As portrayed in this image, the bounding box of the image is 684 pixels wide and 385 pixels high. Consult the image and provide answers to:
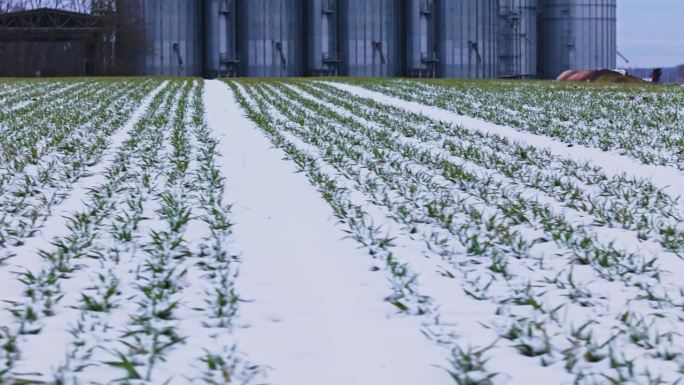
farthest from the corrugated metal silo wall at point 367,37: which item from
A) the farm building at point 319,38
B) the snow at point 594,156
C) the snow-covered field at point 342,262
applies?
the snow-covered field at point 342,262

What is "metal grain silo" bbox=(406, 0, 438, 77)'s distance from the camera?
55.8 meters

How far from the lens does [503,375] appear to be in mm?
3807

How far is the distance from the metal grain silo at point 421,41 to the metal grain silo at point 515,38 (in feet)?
15.6

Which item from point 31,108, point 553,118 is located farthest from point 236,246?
point 31,108

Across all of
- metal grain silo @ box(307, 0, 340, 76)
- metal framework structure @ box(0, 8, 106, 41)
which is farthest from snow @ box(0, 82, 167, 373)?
metal framework structure @ box(0, 8, 106, 41)

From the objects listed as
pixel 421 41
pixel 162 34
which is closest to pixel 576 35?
pixel 421 41

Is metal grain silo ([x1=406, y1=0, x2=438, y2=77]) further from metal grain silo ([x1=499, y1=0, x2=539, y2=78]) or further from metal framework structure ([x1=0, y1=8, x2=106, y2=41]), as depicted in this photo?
metal framework structure ([x1=0, y1=8, x2=106, y2=41])

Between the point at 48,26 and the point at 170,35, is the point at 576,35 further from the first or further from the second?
the point at 48,26

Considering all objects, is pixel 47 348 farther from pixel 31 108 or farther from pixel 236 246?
pixel 31 108

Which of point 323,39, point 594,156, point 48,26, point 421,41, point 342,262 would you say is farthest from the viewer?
point 48,26

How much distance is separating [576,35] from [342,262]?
56.5 meters

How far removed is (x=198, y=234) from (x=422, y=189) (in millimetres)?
2658

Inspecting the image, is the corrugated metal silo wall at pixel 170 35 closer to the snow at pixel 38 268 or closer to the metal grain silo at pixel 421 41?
the metal grain silo at pixel 421 41

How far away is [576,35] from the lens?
59.7 m
